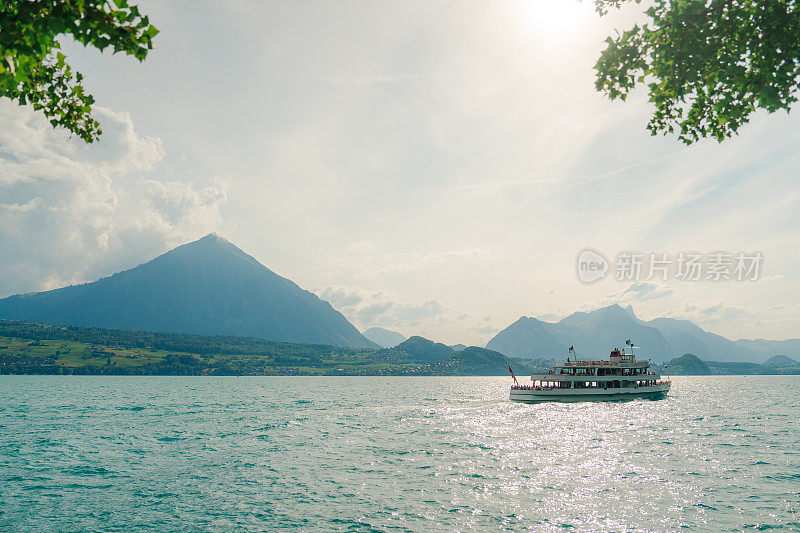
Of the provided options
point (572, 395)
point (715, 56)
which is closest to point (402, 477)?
point (715, 56)

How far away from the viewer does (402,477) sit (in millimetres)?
32719

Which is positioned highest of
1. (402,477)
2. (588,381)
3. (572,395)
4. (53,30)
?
(53,30)

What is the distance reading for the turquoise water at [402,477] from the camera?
24031 millimetres

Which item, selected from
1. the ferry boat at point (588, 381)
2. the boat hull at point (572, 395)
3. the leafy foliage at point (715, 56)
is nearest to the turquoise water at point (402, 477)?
the leafy foliage at point (715, 56)

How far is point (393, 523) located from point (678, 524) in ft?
49.0

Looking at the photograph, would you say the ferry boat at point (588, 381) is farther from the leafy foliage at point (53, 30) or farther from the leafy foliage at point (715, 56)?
the leafy foliage at point (53, 30)

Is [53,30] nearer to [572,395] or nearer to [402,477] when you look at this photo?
[402,477]

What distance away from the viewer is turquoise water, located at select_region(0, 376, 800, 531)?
24031 millimetres

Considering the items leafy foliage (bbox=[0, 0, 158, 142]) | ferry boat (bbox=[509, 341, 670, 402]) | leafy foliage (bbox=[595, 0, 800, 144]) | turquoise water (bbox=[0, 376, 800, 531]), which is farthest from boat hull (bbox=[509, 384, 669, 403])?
leafy foliage (bbox=[0, 0, 158, 142])

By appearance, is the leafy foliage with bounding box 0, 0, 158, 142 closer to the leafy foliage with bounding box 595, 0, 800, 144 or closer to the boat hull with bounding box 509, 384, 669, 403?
the leafy foliage with bounding box 595, 0, 800, 144

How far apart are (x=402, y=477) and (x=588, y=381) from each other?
82.4m

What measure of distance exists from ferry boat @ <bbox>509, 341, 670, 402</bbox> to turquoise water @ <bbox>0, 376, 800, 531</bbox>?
113 feet

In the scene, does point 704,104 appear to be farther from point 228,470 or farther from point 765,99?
point 228,470

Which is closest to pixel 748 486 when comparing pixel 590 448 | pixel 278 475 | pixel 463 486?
pixel 590 448
